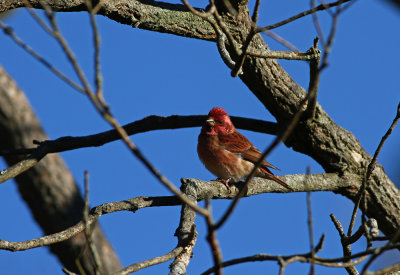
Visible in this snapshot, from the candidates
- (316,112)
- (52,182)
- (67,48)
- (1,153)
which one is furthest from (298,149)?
(67,48)

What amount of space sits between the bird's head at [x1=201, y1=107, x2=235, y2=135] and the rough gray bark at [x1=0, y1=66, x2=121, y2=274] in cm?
252

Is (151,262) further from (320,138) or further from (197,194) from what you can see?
(320,138)

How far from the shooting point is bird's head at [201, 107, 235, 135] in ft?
21.0

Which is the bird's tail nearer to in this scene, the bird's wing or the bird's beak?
the bird's wing

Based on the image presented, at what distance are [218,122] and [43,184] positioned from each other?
9.74 feet

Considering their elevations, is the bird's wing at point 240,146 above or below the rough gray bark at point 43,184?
below

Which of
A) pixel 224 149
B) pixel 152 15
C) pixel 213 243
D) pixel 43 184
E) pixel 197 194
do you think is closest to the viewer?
pixel 213 243

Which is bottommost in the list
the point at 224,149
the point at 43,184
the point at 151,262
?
the point at 151,262

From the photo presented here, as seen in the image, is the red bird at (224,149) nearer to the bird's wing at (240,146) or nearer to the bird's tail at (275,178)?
the bird's wing at (240,146)

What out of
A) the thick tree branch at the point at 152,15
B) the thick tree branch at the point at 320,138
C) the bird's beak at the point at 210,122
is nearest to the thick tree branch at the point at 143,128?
the bird's beak at the point at 210,122

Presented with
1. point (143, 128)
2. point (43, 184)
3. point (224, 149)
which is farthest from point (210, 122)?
point (43, 184)

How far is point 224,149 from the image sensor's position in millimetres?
6520

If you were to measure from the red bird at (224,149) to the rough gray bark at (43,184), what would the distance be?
2.37 m

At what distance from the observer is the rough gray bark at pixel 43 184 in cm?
782
